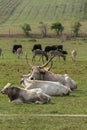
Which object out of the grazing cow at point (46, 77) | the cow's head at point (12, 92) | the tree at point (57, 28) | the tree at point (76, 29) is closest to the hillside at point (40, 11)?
the tree at point (57, 28)

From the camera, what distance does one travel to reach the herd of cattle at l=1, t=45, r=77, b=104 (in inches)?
674

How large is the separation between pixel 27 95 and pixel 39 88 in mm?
1379

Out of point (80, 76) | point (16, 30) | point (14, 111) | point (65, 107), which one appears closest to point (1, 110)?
point (14, 111)

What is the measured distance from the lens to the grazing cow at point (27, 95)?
17031 mm

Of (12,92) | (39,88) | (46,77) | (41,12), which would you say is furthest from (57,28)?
(12,92)

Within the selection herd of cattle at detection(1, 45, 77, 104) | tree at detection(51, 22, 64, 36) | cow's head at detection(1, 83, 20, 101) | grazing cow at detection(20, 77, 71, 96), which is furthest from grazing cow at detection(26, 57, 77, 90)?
tree at detection(51, 22, 64, 36)

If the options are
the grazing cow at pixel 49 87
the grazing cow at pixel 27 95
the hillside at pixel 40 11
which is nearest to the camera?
the grazing cow at pixel 27 95

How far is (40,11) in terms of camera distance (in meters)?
150

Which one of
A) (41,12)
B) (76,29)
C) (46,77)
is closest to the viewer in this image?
(46,77)

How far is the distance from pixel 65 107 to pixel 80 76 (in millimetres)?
12519

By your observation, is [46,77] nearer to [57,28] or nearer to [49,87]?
[49,87]

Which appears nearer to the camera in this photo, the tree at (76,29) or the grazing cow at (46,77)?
the grazing cow at (46,77)

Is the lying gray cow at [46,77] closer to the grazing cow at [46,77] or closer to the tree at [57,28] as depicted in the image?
the grazing cow at [46,77]

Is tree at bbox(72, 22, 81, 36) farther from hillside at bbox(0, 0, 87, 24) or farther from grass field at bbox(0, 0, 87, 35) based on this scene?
hillside at bbox(0, 0, 87, 24)
